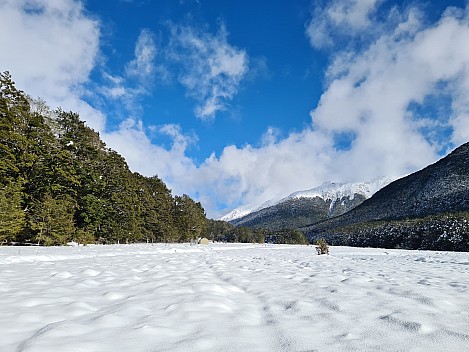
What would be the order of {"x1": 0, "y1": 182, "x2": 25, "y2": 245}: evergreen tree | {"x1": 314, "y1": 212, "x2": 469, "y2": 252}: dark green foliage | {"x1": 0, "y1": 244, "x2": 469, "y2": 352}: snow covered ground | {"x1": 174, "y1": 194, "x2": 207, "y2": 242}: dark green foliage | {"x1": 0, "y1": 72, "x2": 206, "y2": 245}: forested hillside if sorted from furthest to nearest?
{"x1": 314, "y1": 212, "x2": 469, "y2": 252}: dark green foliage < {"x1": 174, "y1": 194, "x2": 207, "y2": 242}: dark green foliage < {"x1": 0, "y1": 72, "x2": 206, "y2": 245}: forested hillside < {"x1": 0, "y1": 182, "x2": 25, "y2": 245}: evergreen tree < {"x1": 0, "y1": 244, "x2": 469, "y2": 352}: snow covered ground

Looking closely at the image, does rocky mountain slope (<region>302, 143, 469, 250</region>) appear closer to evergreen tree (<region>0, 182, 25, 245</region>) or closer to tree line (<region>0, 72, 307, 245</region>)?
tree line (<region>0, 72, 307, 245</region>)

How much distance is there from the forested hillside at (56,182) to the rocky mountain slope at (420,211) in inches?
2567

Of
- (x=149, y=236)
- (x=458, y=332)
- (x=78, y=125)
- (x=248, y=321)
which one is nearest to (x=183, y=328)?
(x=248, y=321)

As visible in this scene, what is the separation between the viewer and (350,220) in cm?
14500

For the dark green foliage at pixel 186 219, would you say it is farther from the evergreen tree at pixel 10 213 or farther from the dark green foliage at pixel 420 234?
the dark green foliage at pixel 420 234

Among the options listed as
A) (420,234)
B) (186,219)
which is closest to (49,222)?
(186,219)

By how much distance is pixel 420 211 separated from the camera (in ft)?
356

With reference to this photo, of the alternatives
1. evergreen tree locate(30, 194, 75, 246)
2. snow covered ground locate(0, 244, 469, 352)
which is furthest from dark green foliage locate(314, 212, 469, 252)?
snow covered ground locate(0, 244, 469, 352)

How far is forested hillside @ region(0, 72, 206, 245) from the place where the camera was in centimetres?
2053

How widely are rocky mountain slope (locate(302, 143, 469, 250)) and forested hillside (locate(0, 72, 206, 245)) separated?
65.2m

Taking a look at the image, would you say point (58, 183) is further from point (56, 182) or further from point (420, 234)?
point (420, 234)

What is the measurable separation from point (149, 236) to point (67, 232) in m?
26.0

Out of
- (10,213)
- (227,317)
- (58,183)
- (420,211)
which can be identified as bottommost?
(227,317)

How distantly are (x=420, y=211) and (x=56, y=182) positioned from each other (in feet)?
389
